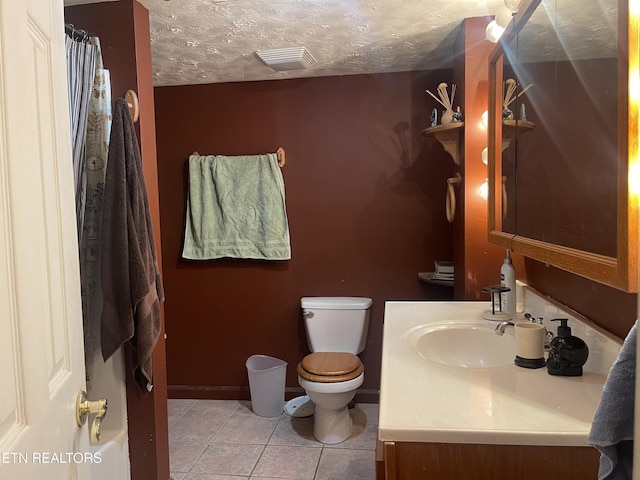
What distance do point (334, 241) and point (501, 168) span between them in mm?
1462

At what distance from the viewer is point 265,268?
3.25 metres

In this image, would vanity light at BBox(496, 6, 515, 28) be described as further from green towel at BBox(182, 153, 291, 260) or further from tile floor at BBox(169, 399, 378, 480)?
tile floor at BBox(169, 399, 378, 480)

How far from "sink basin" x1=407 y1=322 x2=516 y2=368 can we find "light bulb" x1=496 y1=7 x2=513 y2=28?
42.6 inches

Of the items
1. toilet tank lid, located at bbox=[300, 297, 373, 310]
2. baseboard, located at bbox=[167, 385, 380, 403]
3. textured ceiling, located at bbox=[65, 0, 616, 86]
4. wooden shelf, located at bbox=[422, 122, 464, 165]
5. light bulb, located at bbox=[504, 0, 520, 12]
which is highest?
textured ceiling, located at bbox=[65, 0, 616, 86]

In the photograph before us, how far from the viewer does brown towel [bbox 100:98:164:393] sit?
1772 mm

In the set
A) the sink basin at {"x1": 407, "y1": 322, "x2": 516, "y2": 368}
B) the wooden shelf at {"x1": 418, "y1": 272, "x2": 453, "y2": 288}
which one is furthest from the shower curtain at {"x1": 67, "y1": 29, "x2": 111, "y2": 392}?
the wooden shelf at {"x1": 418, "y1": 272, "x2": 453, "y2": 288}

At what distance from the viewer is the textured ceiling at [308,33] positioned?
205cm

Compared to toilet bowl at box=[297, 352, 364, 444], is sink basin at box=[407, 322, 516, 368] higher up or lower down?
higher up

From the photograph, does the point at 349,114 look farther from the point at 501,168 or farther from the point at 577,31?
the point at 577,31

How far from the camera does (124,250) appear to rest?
5.81ft

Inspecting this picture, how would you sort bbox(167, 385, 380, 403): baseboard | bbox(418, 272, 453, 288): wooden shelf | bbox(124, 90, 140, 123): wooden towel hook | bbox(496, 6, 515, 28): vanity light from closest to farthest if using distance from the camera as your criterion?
bbox(496, 6, 515, 28): vanity light → bbox(124, 90, 140, 123): wooden towel hook → bbox(418, 272, 453, 288): wooden shelf → bbox(167, 385, 380, 403): baseboard

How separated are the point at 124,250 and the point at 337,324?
1.60 meters

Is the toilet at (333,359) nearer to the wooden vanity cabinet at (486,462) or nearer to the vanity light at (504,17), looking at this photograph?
the wooden vanity cabinet at (486,462)

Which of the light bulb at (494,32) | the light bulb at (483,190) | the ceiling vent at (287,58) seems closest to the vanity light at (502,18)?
the light bulb at (494,32)
